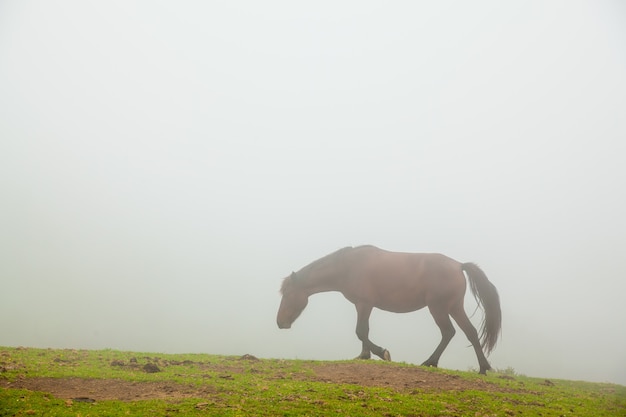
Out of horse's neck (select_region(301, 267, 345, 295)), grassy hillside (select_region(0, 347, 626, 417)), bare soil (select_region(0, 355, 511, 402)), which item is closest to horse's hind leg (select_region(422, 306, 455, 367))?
grassy hillside (select_region(0, 347, 626, 417))

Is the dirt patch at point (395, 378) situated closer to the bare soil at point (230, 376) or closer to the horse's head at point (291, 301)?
the bare soil at point (230, 376)

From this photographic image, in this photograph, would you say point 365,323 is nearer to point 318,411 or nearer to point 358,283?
point 358,283

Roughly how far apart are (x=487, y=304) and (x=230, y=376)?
31.3 ft

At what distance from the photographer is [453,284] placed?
16.4 meters

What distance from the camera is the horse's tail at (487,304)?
650 inches

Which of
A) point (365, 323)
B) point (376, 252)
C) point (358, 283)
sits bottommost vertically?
point (365, 323)

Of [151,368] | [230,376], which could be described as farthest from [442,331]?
[151,368]

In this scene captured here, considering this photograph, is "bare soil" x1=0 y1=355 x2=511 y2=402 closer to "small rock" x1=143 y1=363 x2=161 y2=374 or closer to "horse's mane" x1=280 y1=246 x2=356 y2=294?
"small rock" x1=143 y1=363 x2=161 y2=374

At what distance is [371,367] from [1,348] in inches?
461

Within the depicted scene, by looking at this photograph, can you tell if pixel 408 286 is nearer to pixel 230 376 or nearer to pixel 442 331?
pixel 442 331

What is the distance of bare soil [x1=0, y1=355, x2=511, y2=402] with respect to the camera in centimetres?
1019

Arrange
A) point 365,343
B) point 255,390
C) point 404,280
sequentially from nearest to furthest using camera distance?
point 255,390 → point 365,343 → point 404,280

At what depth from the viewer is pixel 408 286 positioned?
1697cm

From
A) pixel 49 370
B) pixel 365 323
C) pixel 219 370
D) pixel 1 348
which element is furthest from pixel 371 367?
pixel 1 348
